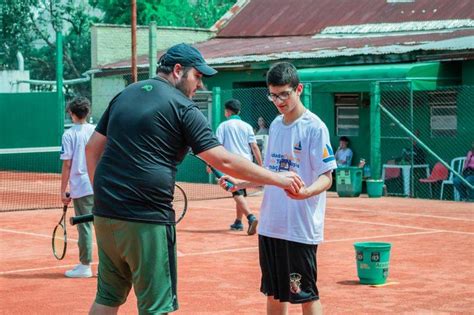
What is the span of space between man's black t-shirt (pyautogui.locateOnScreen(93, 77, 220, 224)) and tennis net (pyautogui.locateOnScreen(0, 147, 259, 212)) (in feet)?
42.9

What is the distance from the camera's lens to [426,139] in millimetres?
22391

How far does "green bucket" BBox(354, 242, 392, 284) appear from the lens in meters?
9.70

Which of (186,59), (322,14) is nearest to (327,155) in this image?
(186,59)

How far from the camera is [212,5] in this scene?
193ft

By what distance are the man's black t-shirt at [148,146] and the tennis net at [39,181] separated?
13089 mm

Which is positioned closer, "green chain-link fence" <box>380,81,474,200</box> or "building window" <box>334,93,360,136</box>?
"green chain-link fence" <box>380,81,474,200</box>

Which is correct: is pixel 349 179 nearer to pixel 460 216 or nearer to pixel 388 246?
pixel 460 216

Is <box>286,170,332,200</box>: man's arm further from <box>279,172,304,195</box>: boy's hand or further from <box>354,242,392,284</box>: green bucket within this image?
<box>354,242,392,284</box>: green bucket

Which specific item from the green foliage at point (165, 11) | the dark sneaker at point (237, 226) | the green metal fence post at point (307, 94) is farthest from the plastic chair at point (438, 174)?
the green foliage at point (165, 11)

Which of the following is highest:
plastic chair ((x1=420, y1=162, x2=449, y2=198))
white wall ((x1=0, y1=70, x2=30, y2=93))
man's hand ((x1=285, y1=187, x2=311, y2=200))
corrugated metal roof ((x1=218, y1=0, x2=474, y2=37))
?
corrugated metal roof ((x1=218, y1=0, x2=474, y2=37))

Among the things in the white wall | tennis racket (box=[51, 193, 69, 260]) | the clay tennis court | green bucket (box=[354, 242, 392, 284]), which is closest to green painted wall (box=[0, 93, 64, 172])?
the white wall

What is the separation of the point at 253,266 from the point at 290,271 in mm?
4758

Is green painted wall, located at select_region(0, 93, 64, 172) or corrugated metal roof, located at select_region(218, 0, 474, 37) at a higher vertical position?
corrugated metal roof, located at select_region(218, 0, 474, 37)

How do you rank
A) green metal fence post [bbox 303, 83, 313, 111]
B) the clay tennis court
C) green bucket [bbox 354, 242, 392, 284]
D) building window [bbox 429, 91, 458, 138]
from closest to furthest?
the clay tennis court
green bucket [bbox 354, 242, 392, 284]
building window [bbox 429, 91, 458, 138]
green metal fence post [bbox 303, 83, 313, 111]
